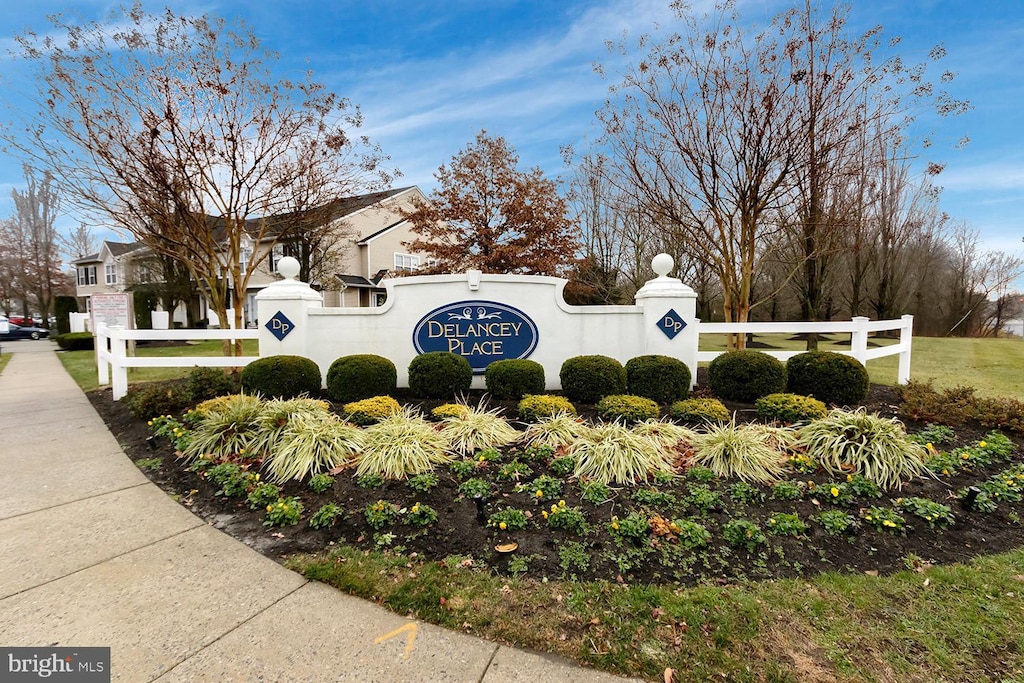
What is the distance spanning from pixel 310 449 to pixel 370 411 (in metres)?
1.22

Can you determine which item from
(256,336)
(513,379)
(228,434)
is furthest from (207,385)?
(513,379)

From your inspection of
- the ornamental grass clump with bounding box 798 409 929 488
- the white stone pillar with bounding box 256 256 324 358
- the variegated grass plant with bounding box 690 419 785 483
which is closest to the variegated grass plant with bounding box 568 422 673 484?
the variegated grass plant with bounding box 690 419 785 483

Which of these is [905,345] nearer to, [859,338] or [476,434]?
[859,338]

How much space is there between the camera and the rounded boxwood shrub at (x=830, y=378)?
6.30 meters

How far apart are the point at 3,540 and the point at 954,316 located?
33889 mm

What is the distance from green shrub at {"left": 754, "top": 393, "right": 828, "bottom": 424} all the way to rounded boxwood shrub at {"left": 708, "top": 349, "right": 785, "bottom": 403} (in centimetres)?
77

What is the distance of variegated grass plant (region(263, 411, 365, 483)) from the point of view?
4.08m

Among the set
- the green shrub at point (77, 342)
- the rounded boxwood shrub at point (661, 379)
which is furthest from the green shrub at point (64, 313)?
the rounded boxwood shrub at point (661, 379)

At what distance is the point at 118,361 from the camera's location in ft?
24.3

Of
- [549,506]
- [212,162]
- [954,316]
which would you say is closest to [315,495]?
[549,506]

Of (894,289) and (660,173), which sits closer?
(660,173)

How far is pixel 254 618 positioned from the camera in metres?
2.37

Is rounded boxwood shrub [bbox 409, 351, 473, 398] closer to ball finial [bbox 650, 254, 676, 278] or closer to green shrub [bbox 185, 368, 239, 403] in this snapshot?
green shrub [bbox 185, 368, 239, 403]

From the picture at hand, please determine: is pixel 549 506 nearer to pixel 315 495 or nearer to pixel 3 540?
pixel 315 495
